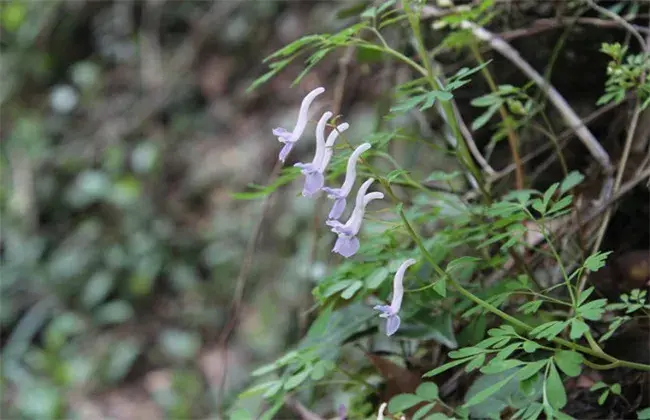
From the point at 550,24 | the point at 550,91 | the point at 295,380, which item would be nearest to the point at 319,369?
the point at 295,380

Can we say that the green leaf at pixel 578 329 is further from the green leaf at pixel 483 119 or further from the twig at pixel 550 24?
the twig at pixel 550 24

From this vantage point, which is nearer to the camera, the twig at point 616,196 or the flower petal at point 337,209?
the flower petal at point 337,209

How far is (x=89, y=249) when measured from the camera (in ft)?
10.9

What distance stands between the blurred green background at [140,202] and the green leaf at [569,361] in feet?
6.49

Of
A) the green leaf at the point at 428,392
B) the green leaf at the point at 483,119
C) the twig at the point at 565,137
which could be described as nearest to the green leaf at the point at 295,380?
the green leaf at the point at 428,392

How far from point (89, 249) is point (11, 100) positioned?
1.01m

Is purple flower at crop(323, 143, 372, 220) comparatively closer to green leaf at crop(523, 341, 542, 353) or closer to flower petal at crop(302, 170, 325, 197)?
flower petal at crop(302, 170, 325, 197)

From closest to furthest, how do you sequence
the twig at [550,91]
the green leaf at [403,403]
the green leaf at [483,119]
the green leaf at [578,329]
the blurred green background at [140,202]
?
1. the green leaf at [578,329]
2. the green leaf at [403,403]
3. the green leaf at [483,119]
4. the twig at [550,91]
5. the blurred green background at [140,202]

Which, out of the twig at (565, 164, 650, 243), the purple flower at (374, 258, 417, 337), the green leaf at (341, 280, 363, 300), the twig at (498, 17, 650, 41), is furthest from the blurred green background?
the purple flower at (374, 258, 417, 337)

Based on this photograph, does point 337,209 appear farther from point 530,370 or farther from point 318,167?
point 530,370

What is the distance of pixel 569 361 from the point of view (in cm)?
69

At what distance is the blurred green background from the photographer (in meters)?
2.95

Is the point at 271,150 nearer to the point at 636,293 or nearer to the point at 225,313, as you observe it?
the point at 225,313

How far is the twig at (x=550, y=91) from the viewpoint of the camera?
1137 mm
